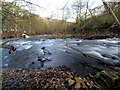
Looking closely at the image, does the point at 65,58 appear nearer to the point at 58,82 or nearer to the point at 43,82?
the point at 58,82

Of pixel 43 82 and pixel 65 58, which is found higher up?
pixel 65 58

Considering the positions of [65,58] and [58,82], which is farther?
[65,58]

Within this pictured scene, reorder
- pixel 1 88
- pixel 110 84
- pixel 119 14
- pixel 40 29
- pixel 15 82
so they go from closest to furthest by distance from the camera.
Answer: pixel 110 84
pixel 1 88
pixel 15 82
pixel 119 14
pixel 40 29

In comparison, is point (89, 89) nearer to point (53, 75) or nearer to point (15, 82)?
point (53, 75)

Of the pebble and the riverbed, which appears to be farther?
the riverbed

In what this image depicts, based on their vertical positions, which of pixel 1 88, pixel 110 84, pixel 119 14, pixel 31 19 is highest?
pixel 119 14

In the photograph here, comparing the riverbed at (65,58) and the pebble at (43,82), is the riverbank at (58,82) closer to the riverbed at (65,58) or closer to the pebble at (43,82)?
the pebble at (43,82)

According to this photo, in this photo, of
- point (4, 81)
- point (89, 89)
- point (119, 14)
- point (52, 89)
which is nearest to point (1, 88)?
point (4, 81)

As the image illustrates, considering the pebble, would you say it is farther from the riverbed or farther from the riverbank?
the riverbed

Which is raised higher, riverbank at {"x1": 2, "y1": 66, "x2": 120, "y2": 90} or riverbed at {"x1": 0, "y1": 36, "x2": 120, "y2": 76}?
riverbed at {"x1": 0, "y1": 36, "x2": 120, "y2": 76}

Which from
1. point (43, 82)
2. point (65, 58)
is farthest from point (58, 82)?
point (65, 58)

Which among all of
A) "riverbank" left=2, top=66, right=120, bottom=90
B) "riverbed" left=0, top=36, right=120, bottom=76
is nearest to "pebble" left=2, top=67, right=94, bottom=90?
"riverbank" left=2, top=66, right=120, bottom=90

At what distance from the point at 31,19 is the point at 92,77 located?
12.4 feet

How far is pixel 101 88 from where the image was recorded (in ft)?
5.31
